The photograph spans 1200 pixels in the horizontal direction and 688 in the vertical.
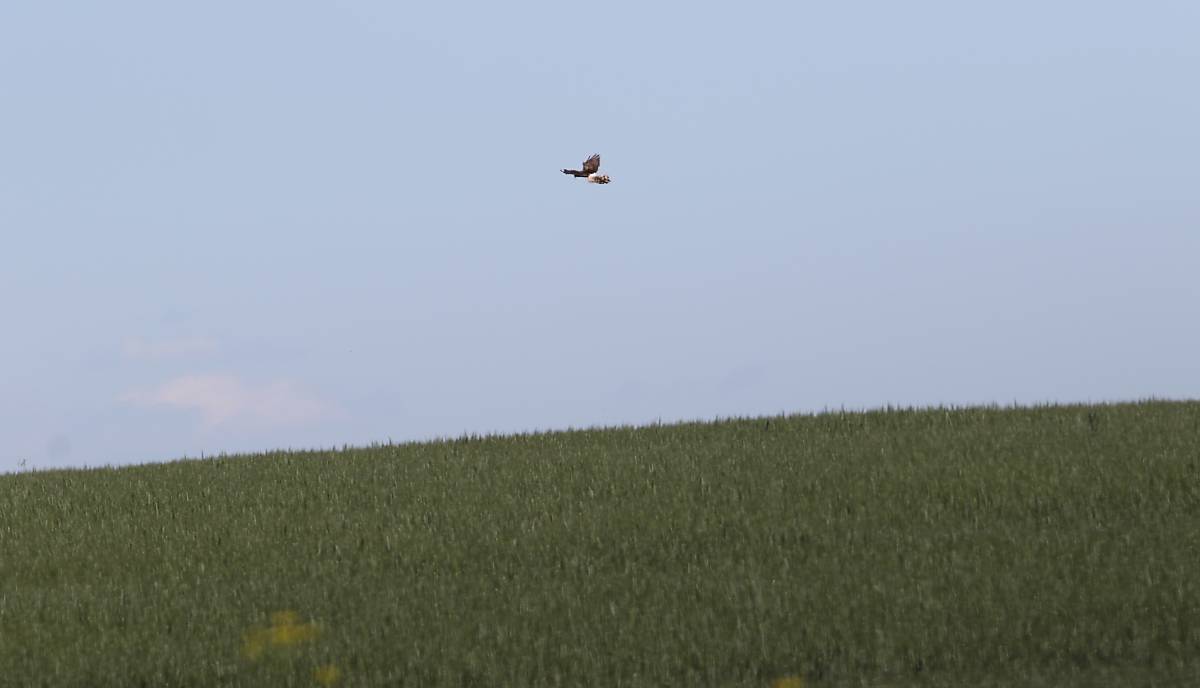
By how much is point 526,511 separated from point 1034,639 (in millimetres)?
7158

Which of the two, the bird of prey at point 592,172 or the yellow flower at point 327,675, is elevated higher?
the bird of prey at point 592,172

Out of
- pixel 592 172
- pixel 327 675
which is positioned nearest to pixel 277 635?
pixel 327 675

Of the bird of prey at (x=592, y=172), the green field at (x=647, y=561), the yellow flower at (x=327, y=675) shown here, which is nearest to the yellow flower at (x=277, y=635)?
the green field at (x=647, y=561)

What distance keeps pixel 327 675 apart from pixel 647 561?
4.33 metres

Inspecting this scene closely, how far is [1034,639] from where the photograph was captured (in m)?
10.9

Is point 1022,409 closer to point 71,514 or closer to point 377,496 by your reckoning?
point 377,496

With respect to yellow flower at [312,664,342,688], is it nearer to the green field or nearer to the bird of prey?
the green field

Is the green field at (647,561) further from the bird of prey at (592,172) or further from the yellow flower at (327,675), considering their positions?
the bird of prey at (592,172)

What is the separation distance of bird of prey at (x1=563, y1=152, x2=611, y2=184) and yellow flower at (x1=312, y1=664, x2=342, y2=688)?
37.7 ft

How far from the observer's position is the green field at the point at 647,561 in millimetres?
10906

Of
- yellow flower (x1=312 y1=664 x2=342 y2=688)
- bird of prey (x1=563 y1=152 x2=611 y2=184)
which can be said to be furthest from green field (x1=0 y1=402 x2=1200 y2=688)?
bird of prey (x1=563 y1=152 x2=611 y2=184)

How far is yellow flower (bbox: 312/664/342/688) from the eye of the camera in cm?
1079

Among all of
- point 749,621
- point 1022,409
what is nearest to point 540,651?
point 749,621

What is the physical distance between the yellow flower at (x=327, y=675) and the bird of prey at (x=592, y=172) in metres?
11.5
